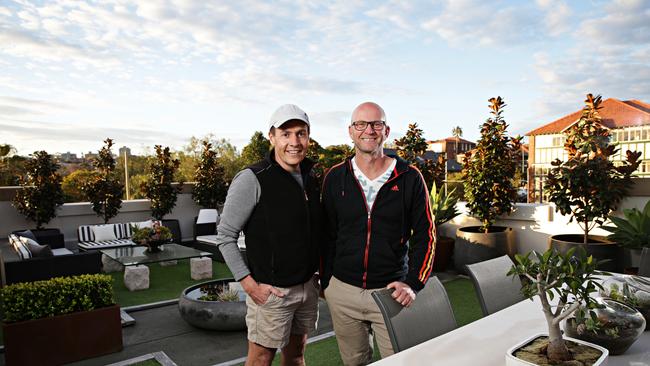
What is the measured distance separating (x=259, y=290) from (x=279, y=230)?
0.31m

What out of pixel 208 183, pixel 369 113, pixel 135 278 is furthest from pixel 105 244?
pixel 369 113

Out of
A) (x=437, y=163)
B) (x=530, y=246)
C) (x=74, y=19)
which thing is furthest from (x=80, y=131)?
(x=530, y=246)

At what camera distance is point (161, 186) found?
936 cm

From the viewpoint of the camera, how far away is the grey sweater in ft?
6.84

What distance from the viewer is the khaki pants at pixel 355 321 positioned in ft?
7.04

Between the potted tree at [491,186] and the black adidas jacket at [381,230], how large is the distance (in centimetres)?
421

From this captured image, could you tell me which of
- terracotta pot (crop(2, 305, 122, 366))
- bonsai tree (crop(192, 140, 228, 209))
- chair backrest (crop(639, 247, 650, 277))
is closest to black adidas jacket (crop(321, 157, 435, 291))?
chair backrest (crop(639, 247, 650, 277))

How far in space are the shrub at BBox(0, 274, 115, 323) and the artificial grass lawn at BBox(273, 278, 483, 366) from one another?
165 centimetres

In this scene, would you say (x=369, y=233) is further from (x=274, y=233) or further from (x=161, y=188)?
(x=161, y=188)

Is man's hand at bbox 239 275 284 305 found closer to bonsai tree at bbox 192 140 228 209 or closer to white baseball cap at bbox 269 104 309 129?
white baseball cap at bbox 269 104 309 129

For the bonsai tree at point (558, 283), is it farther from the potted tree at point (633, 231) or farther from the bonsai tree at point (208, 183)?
the bonsai tree at point (208, 183)

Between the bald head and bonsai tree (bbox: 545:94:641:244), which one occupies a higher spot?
the bald head

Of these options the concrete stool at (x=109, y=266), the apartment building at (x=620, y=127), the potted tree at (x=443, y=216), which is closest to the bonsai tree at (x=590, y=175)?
the potted tree at (x=443, y=216)

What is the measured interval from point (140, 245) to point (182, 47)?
346 cm
